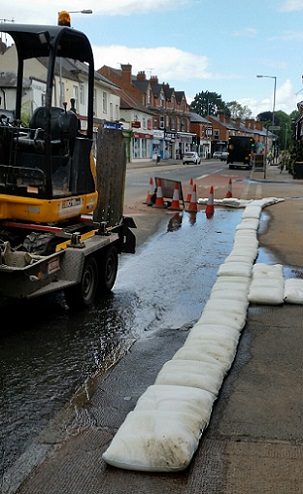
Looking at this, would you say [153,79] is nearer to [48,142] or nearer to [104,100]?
[104,100]

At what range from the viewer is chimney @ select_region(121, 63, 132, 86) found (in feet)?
228

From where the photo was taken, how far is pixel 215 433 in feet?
11.3

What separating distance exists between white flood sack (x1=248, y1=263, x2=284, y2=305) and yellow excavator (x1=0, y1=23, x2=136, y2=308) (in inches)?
74.4

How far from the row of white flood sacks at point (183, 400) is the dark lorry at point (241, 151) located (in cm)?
4521

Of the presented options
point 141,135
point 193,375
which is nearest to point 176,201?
point 193,375

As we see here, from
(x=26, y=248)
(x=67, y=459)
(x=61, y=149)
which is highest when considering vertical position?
(x=61, y=149)

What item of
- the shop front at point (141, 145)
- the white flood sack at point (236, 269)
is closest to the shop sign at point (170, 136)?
the shop front at point (141, 145)

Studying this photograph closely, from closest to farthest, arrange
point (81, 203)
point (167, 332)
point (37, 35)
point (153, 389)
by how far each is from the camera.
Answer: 1. point (153, 389)
2. point (167, 332)
3. point (37, 35)
4. point (81, 203)

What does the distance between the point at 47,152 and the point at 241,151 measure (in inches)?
1843

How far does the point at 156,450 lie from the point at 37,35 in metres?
4.79

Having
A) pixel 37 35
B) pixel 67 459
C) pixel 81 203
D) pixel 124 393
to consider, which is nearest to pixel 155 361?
pixel 124 393

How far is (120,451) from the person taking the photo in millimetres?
3088

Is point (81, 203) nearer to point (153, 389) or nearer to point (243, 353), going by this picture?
point (243, 353)

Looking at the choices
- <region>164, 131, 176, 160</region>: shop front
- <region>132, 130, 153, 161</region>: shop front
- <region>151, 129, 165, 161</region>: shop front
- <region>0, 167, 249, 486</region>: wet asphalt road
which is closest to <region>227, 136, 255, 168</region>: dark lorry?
<region>132, 130, 153, 161</region>: shop front
